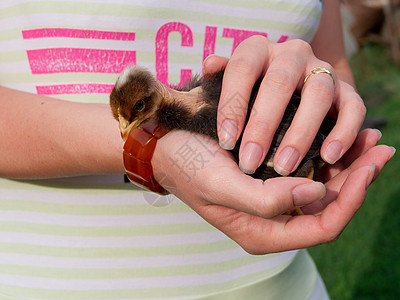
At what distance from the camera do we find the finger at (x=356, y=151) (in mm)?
1201

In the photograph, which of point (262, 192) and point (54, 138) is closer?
point (262, 192)

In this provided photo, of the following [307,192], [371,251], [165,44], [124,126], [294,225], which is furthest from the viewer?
[371,251]

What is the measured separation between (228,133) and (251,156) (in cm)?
8

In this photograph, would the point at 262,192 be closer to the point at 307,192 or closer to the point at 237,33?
the point at 307,192

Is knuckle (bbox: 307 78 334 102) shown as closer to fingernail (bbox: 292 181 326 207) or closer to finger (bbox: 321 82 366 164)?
finger (bbox: 321 82 366 164)

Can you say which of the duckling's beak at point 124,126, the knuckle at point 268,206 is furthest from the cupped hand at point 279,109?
the duckling's beak at point 124,126

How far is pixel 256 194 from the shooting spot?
93cm

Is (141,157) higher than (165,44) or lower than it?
lower

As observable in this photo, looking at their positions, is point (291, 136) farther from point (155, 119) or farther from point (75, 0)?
point (75, 0)

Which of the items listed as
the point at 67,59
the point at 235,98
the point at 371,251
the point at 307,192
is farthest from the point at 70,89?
the point at 371,251

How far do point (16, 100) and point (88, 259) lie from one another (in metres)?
0.46

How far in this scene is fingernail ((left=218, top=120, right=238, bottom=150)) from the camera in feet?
3.35

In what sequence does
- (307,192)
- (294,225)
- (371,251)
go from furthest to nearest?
(371,251) → (294,225) → (307,192)

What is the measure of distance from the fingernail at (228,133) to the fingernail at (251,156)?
40 mm
